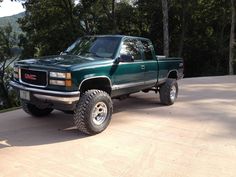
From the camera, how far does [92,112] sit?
624 centimetres

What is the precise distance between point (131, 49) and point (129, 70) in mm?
598

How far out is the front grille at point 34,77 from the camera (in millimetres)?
6219

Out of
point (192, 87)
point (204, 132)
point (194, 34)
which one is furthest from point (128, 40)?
point (194, 34)

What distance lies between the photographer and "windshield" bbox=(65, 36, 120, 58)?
7176 mm

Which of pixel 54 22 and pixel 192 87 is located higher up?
pixel 54 22

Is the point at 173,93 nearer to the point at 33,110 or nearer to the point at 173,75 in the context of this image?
the point at 173,75

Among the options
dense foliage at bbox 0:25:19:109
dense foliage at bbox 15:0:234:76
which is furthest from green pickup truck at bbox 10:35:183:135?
dense foliage at bbox 0:25:19:109

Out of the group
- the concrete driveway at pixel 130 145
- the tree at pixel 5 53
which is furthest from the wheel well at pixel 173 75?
the tree at pixel 5 53

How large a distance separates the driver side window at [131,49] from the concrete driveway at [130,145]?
4.34 feet

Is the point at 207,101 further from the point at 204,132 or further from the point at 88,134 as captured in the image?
the point at 88,134

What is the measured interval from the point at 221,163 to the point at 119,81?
2.68 meters

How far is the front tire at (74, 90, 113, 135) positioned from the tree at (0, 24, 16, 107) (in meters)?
22.9

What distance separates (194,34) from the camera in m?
27.3

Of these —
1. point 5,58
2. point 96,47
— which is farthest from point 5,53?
point 96,47
